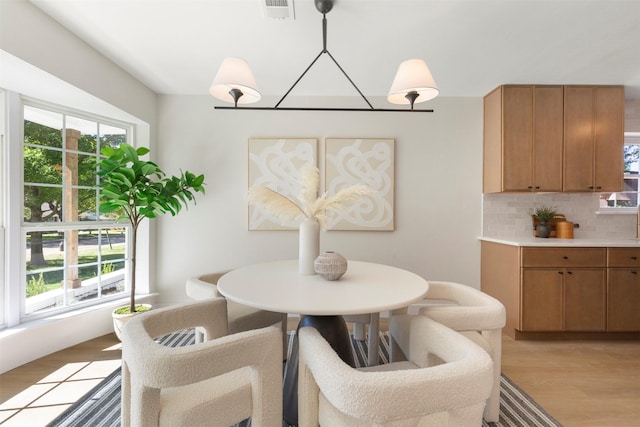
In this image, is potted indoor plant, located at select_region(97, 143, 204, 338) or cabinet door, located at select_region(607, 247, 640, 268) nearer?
potted indoor plant, located at select_region(97, 143, 204, 338)

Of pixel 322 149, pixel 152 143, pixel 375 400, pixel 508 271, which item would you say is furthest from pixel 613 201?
pixel 152 143

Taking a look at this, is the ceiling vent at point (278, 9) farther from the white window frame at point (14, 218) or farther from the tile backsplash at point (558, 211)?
the tile backsplash at point (558, 211)

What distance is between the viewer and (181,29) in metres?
1.96

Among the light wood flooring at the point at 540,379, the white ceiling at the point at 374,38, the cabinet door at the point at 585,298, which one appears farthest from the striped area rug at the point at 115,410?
the white ceiling at the point at 374,38

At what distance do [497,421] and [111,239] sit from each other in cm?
346

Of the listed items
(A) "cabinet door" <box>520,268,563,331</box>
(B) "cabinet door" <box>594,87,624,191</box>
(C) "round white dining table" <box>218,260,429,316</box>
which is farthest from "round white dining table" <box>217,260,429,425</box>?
(B) "cabinet door" <box>594,87,624,191</box>

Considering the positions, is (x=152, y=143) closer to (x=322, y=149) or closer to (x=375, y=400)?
(x=322, y=149)

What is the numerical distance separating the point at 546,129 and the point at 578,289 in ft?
5.01

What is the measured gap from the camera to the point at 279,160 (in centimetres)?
304

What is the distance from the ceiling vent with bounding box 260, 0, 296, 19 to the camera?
5.48 feet

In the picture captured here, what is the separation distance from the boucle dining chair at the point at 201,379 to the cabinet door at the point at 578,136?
3247 mm

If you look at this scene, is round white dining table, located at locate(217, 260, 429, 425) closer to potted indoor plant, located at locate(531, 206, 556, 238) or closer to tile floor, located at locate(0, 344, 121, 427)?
tile floor, located at locate(0, 344, 121, 427)

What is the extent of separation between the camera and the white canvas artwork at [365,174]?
303 cm

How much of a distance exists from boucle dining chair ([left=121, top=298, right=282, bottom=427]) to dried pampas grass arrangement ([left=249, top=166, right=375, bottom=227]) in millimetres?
665
